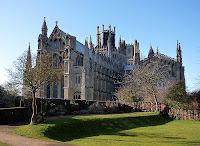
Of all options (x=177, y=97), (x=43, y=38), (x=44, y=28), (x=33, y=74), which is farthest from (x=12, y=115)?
(x=44, y=28)

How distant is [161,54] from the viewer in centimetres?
7475

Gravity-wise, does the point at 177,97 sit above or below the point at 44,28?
below

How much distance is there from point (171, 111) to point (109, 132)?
18.0 metres

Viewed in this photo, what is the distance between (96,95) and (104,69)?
39.7 ft

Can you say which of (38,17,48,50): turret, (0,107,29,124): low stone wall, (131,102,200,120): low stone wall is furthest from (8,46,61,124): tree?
(38,17,48,50): turret

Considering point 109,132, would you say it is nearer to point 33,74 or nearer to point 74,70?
point 33,74

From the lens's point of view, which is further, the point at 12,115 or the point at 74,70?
the point at 74,70

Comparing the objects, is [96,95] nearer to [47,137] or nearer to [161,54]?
[161,54]

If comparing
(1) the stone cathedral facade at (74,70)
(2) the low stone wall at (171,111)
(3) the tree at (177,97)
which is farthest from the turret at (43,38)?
(3) the tree at (177,97)

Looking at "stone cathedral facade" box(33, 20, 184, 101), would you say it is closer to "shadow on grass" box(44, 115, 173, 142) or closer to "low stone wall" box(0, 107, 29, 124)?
"low stone wall" box(0, 107, 29, 124)

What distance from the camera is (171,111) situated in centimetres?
3469

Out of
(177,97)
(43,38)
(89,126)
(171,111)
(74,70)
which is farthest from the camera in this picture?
(43,38)

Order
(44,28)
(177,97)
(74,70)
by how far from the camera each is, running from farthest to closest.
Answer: (44,28) → (74,70) → (177,97)

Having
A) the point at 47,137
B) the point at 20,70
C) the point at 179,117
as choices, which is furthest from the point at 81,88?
the point at 47,137
